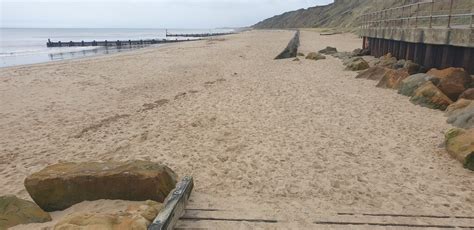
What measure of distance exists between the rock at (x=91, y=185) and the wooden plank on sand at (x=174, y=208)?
1.07ft

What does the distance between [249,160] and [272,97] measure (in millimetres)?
5122

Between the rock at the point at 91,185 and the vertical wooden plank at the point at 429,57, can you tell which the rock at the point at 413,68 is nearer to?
the vertical wooden plank at the point at 429,57

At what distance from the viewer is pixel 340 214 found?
421 centimetres

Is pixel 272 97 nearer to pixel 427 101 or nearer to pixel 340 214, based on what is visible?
pixel 427 101

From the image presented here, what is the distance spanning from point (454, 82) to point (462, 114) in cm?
227

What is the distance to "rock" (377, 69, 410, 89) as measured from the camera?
1164 cm

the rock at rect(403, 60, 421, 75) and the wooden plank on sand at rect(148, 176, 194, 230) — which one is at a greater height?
the rock at rect(403, 60, 421, 75)

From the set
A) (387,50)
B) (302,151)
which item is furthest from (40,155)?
(387,50)

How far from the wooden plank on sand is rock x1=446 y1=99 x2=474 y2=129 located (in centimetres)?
594

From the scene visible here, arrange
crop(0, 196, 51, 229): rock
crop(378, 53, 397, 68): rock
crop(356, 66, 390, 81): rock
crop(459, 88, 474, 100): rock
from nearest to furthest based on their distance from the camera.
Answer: crop(0, 196, 51, 229): rock
crop(459, 88, 474, 100): rock
crop(356, 66, 390, 81): rock
crop(378, 53, 397, 68): rock

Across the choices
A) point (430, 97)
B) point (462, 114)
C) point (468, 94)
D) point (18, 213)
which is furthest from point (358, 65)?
point (18, 213)

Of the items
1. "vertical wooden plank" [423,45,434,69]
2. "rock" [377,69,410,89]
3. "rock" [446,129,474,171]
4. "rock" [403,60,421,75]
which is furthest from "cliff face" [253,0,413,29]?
"rock" [446,129,474,171]

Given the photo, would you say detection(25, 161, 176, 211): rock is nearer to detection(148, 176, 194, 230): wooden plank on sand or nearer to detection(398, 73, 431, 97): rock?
detection(148, 176, 194, 230): wooden plank on sand

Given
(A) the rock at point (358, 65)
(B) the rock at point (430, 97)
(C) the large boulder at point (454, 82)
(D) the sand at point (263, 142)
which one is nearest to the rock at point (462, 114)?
(D) the sand at point (263, 142)
